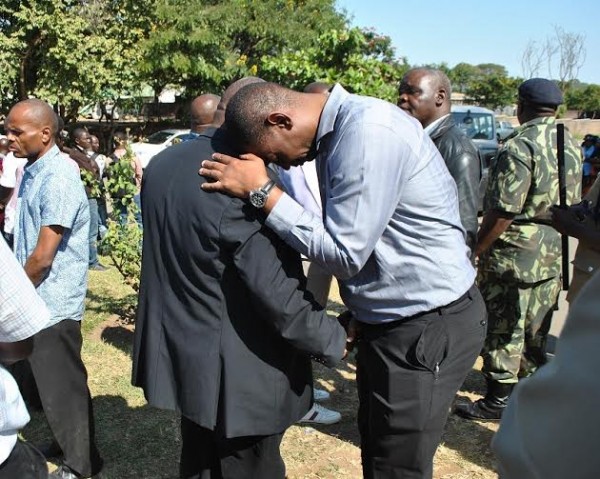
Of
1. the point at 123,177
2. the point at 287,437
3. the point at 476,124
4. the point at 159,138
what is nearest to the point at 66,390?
the point at 287,437

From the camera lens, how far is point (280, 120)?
77.2 inches

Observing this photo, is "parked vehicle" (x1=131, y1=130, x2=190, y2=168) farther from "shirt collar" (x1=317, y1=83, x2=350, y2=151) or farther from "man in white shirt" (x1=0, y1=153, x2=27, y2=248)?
"shirt collar" (x1=317, y1=83, x2=350, y2=151)

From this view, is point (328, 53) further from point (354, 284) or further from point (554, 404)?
point (554, 404)

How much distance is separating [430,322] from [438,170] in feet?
1.78

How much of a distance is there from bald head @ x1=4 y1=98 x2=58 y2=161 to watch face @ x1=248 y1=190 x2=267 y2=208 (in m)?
1.51

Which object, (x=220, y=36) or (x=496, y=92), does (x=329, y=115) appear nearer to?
(x=220, y=36)

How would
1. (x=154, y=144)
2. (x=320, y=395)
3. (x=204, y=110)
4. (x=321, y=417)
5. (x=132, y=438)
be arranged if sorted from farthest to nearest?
(x=154, y=144) < (x=204, y=110) < (x=320, y=395) < (x=321, y=417) < (x=132, y=438)

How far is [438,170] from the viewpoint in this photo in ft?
7.09

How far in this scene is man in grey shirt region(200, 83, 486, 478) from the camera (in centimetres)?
195

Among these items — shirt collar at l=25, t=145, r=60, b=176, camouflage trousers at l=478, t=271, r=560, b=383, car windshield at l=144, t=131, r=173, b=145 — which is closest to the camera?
shirt collar at l=25, t=145, r=60, b=176

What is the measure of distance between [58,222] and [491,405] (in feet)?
9.21

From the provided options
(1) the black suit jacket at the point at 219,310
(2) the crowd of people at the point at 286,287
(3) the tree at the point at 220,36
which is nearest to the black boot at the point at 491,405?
(2) the crowd of people at the point at 286,287

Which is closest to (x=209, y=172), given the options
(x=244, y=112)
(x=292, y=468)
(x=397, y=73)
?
(x=244, y=112)

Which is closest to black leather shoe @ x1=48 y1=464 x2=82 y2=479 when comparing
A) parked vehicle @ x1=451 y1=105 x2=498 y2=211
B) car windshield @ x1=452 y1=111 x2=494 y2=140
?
parked vehicle @ x1=451 y1=105 x2=498 y2=211
